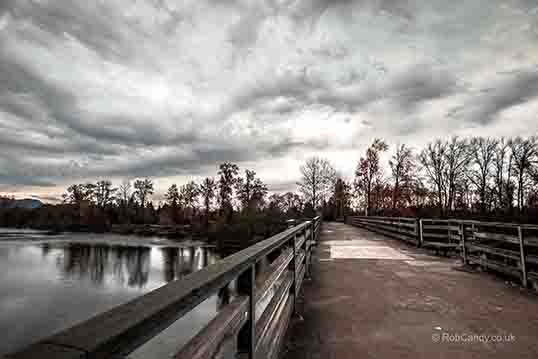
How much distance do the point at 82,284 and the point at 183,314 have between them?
87.7 ft

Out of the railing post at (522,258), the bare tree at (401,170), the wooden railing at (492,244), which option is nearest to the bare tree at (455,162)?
the bare tree at (401,170)

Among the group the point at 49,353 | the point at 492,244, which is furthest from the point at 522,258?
the point at 49,353

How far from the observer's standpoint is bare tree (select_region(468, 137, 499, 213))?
99.4ft

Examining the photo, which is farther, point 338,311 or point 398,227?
point 398,227

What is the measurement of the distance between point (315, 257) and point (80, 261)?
108 feet

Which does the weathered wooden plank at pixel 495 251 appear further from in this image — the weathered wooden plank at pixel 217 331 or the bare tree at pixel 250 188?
the bare tree at pixel 250 188

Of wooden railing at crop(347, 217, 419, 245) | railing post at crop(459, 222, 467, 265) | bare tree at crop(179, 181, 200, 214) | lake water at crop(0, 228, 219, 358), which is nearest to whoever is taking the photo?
railing post at crop(459, 222, 467, 265)

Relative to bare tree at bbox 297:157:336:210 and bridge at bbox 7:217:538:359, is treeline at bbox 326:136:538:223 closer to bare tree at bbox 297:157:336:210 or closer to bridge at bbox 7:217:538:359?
bare tree at bbox 297:157:336:210

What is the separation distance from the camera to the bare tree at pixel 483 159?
30.3 metres

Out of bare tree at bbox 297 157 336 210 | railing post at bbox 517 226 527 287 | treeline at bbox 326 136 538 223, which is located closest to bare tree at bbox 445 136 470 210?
treeline at bbox 326 136 538 223

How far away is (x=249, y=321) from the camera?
183 cm

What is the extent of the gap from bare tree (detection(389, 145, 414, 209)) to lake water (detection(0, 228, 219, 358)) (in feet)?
65.8

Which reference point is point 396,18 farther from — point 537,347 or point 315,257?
point 537,347

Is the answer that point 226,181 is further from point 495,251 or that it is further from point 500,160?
point 495,251
